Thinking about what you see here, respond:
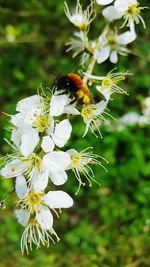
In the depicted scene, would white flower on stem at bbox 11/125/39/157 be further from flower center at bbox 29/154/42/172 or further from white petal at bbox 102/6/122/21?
white petal at bbox 102/6/122/21

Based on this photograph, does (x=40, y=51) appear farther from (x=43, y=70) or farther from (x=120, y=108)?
(x=120, y=108)

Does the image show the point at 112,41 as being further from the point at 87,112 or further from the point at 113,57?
the point at 87,112

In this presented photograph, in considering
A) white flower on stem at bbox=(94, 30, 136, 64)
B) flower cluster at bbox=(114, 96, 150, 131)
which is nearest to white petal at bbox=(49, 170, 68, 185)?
white flower on stem at bbox=(94, 30, 136, 64)

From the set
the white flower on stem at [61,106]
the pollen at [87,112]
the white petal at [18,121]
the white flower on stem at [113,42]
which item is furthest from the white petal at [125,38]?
the white petal at [18,121]

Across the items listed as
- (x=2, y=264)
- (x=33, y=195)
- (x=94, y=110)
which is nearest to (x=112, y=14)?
(x=94, y=110)

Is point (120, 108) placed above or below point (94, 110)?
below

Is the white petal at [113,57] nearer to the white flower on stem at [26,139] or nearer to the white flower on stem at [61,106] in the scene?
the white flower on stem at [61,106]

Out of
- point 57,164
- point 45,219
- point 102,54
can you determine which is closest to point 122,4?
point 102,54
